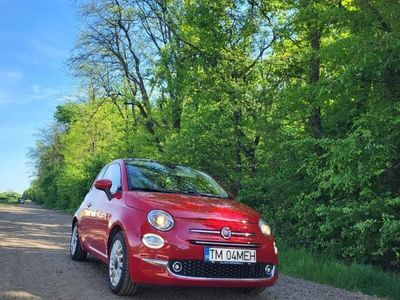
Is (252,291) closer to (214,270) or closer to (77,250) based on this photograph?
(214,270)

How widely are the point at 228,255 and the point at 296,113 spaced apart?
21.5 feet

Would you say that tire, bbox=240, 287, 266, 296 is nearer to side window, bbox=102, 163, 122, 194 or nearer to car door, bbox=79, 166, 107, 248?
side window, bbox=102, 163, 122, 194

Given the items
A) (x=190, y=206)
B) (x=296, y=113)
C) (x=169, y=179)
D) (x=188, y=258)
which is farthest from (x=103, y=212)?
(x=296, y=113)

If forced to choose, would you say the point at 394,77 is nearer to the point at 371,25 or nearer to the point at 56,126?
the point at 371,25

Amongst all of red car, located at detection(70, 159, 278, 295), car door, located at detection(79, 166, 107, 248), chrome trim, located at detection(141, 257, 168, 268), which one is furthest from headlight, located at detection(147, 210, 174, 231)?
car door, located at detection(79, 166, 107, 248)

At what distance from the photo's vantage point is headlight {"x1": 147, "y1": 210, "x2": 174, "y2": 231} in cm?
547

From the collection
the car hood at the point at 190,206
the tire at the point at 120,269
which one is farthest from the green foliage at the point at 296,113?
the tire at the point at 120,269

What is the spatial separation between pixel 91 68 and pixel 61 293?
86.7ft

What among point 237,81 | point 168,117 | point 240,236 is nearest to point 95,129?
point 168,117

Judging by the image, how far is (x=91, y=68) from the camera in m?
31.0

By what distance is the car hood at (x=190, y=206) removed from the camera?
5.63 m

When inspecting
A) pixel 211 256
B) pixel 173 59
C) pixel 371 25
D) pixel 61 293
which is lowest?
pixel 61 293

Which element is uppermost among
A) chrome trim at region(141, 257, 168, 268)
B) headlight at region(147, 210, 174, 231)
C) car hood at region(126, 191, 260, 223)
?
car hood at region(126, 191, 260, 223)

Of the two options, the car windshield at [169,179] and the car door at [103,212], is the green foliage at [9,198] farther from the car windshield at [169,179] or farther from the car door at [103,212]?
the car windshield at [169,179]
